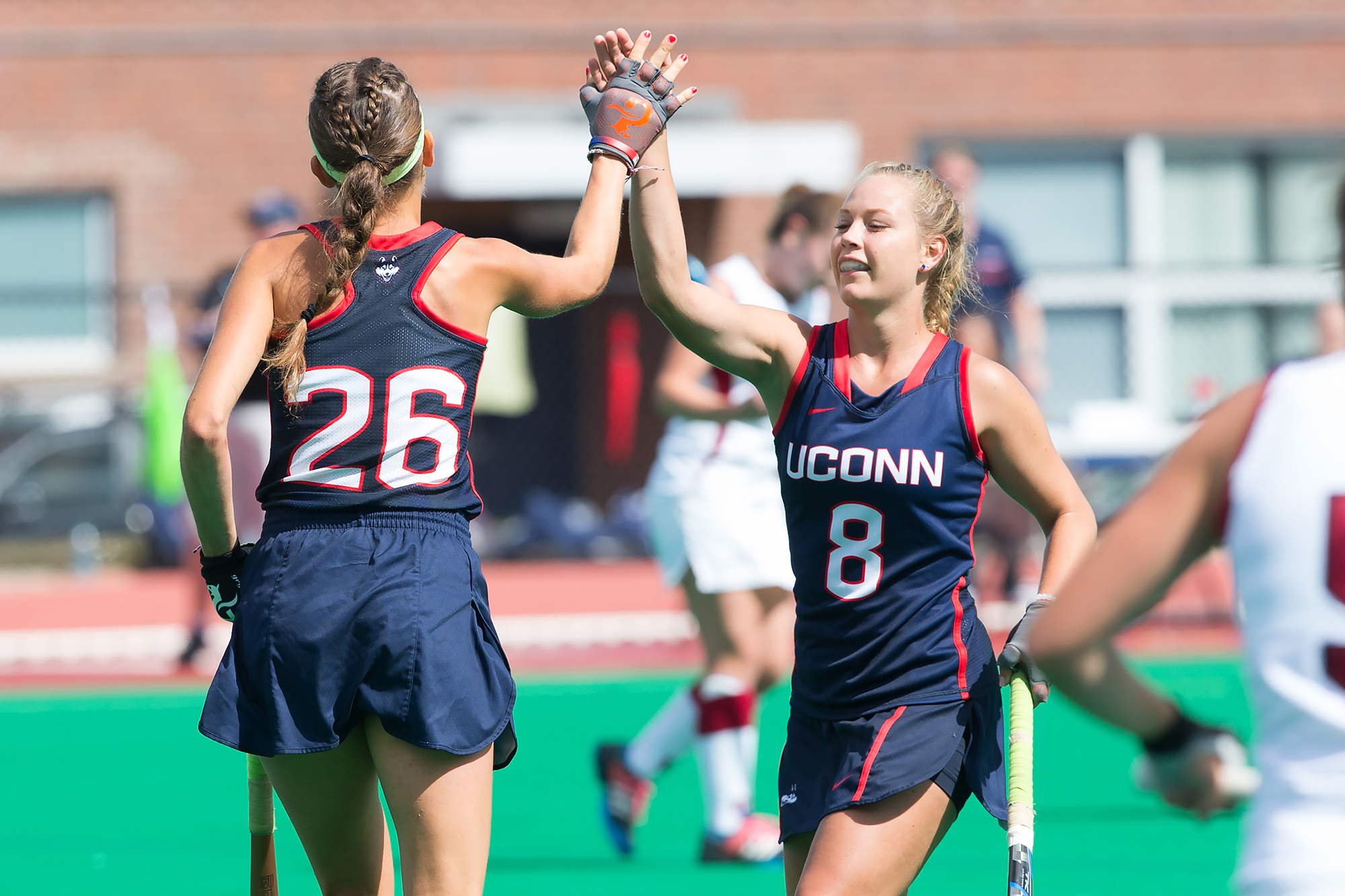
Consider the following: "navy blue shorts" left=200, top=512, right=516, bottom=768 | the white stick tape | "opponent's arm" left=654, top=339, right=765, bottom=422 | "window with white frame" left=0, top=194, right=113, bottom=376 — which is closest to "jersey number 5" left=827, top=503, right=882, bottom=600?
the white stick tape

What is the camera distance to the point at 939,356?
10.6 feet

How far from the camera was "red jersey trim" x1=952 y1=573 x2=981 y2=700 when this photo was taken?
124 inches

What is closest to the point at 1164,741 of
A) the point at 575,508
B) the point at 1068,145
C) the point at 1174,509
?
the point at 1174,509

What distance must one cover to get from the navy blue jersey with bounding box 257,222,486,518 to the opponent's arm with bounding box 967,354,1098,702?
3.44 feet

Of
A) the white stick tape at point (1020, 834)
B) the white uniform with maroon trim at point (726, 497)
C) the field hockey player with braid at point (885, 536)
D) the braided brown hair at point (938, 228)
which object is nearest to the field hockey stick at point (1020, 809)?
the white stick tape at point (1020, 834)

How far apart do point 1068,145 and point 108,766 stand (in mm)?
12404

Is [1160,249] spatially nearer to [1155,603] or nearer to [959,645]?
[959,645]

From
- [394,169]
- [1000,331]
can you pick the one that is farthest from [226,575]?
[1000,331]

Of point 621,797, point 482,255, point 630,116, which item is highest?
point 630,116

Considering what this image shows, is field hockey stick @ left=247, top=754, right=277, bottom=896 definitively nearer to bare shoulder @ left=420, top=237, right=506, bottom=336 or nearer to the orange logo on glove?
bare shoulder @ left=420, top=237, right=506, bottom=336

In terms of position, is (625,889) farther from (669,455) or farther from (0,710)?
(0,710)

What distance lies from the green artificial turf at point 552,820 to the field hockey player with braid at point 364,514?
2083 mm

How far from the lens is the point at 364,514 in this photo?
9.73 ft

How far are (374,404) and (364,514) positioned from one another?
0.68ft
